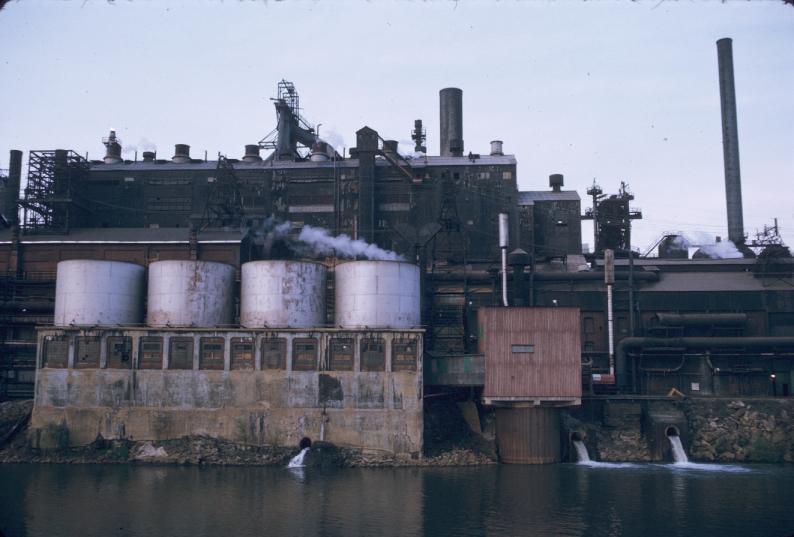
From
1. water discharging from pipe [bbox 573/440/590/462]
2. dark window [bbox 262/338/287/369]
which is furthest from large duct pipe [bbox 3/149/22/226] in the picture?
water discharging from pipe [bbox 573/440/590/462]

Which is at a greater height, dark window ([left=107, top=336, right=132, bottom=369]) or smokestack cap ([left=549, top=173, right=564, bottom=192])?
smokestack cap ([left=549, top=173, right=564, bottom=192])

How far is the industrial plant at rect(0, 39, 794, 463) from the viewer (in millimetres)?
38969

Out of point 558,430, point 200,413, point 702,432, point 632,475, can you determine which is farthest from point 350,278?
point 702,432

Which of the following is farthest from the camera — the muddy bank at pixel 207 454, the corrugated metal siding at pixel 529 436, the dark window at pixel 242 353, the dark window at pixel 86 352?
the dark window at pixel 86 352

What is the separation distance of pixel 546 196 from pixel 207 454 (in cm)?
3929

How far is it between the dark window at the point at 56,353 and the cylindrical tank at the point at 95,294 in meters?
1.36

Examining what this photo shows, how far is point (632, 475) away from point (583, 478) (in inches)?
119

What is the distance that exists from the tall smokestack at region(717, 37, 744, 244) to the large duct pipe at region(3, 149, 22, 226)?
64.7 m

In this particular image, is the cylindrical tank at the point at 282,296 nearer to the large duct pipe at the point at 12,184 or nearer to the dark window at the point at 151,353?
the dark window at the point at 151,353

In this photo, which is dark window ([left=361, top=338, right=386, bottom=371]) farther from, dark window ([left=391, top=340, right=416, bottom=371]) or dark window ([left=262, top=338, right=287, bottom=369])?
dark window ([left=262, top=338, right=287, bottom=369])

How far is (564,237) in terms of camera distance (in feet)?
204

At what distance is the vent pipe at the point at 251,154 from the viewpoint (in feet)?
214

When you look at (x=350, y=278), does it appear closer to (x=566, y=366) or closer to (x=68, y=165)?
(x=566, y=366)

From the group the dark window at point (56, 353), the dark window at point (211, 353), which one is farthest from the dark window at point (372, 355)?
the dark window at point (56, 353)
